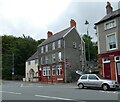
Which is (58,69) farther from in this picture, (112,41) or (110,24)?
(110,24)

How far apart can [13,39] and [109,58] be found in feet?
206

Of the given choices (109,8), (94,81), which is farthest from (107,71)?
(109,8)

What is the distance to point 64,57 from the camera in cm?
4928

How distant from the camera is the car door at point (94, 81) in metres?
24.0

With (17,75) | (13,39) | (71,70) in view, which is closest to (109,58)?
(71,70)

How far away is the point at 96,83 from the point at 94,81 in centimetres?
32

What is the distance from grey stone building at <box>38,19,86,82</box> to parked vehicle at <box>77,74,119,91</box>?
849 inches

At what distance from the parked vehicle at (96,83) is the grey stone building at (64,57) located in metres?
21.6

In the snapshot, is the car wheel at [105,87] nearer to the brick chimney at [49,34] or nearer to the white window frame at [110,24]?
the white window frame at [110,24]

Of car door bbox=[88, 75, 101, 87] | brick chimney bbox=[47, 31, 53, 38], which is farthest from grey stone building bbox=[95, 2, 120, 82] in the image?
brick chimney bbox=[47, 31, 53, 38]

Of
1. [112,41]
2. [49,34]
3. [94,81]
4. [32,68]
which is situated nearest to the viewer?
[94,81]

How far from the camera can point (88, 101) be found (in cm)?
1391

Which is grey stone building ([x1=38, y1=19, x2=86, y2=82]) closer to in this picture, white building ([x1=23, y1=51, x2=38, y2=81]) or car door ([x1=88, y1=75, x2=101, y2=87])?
white building ([x1=23, y1=51, x2=38, y2=81])

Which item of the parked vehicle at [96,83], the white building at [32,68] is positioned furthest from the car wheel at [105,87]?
the white building at [32,68]
